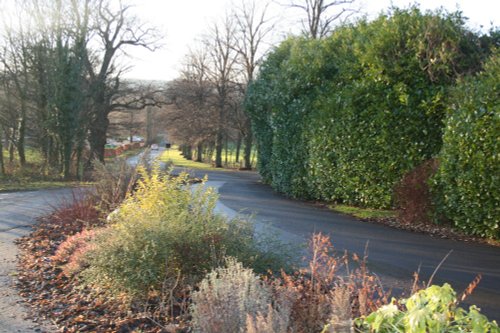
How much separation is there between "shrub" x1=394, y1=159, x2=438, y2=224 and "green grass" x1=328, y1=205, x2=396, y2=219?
92 cm

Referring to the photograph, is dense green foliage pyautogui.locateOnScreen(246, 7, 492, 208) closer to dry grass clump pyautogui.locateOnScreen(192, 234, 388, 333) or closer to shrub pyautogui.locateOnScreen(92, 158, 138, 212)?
shrub pyautogui.locateOnScreen(92, 158, 138, 212)

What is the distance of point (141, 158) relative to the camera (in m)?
12.1

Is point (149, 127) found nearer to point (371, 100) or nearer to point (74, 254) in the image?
point (371, 100)

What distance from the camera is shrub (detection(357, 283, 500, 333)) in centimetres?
228

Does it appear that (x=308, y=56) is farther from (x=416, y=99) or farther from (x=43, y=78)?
(x=43, y=78)

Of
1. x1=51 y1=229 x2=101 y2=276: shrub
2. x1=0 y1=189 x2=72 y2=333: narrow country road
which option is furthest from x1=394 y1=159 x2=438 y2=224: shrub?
x1=0 y1=189 x2=72 y2=333: narrow country road

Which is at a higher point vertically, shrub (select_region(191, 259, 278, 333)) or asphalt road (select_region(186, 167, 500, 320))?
shrub (select_region(191, 259, 278, 333))

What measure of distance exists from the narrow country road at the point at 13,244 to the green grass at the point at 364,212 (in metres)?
7.57

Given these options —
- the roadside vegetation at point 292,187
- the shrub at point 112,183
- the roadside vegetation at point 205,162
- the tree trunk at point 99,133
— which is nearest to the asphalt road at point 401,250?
the roadside vegetation at point 292,187

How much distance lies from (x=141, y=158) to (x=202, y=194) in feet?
19.5

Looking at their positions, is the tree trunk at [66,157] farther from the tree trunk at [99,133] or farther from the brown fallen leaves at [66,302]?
the brown fallen leaves at [66,302]

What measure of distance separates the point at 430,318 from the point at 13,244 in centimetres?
851

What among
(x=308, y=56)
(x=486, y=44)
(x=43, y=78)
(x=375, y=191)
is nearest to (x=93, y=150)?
(x=43, y=78)

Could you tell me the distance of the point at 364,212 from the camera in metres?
13.4
